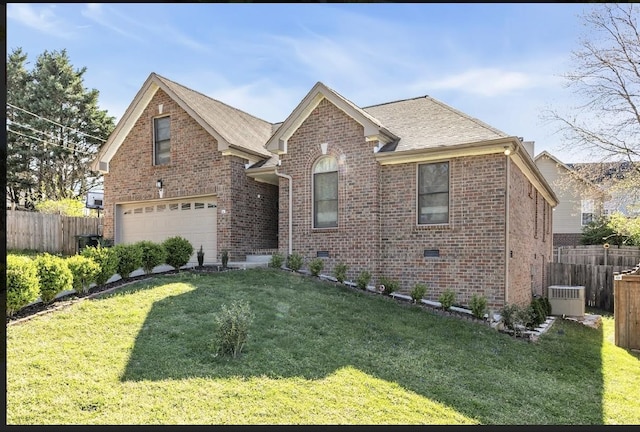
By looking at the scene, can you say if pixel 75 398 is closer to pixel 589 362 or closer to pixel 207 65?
pixel 207 65

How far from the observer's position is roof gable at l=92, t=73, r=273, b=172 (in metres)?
14.7

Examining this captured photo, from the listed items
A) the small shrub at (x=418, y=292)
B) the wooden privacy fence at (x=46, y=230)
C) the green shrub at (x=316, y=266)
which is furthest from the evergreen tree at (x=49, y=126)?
the small shrub at (x=418, y=292)

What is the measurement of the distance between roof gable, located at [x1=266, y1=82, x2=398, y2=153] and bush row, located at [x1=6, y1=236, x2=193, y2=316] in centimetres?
401

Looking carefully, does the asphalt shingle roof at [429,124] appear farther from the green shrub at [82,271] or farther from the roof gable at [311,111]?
the green shrub at [82,271]

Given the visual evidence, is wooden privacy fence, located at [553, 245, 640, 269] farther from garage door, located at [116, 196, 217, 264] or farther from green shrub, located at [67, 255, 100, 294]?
green shrub, located at [67, 255, 100, 294]

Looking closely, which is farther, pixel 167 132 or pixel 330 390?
pixel 167 132

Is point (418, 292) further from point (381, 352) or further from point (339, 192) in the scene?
point (381, 352)

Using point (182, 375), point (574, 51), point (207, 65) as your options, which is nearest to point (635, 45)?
point (574, 51)

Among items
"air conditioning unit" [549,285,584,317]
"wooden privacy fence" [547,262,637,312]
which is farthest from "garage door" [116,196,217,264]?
"wooden privacy fence" [547,262,637,312]

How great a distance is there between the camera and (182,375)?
6109 millimetres

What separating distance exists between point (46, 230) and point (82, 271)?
12441 mm

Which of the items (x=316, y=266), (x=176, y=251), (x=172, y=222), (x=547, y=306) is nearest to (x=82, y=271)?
(x=176, y=251)

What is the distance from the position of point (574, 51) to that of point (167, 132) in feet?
45.9

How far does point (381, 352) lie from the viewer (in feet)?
25.4
